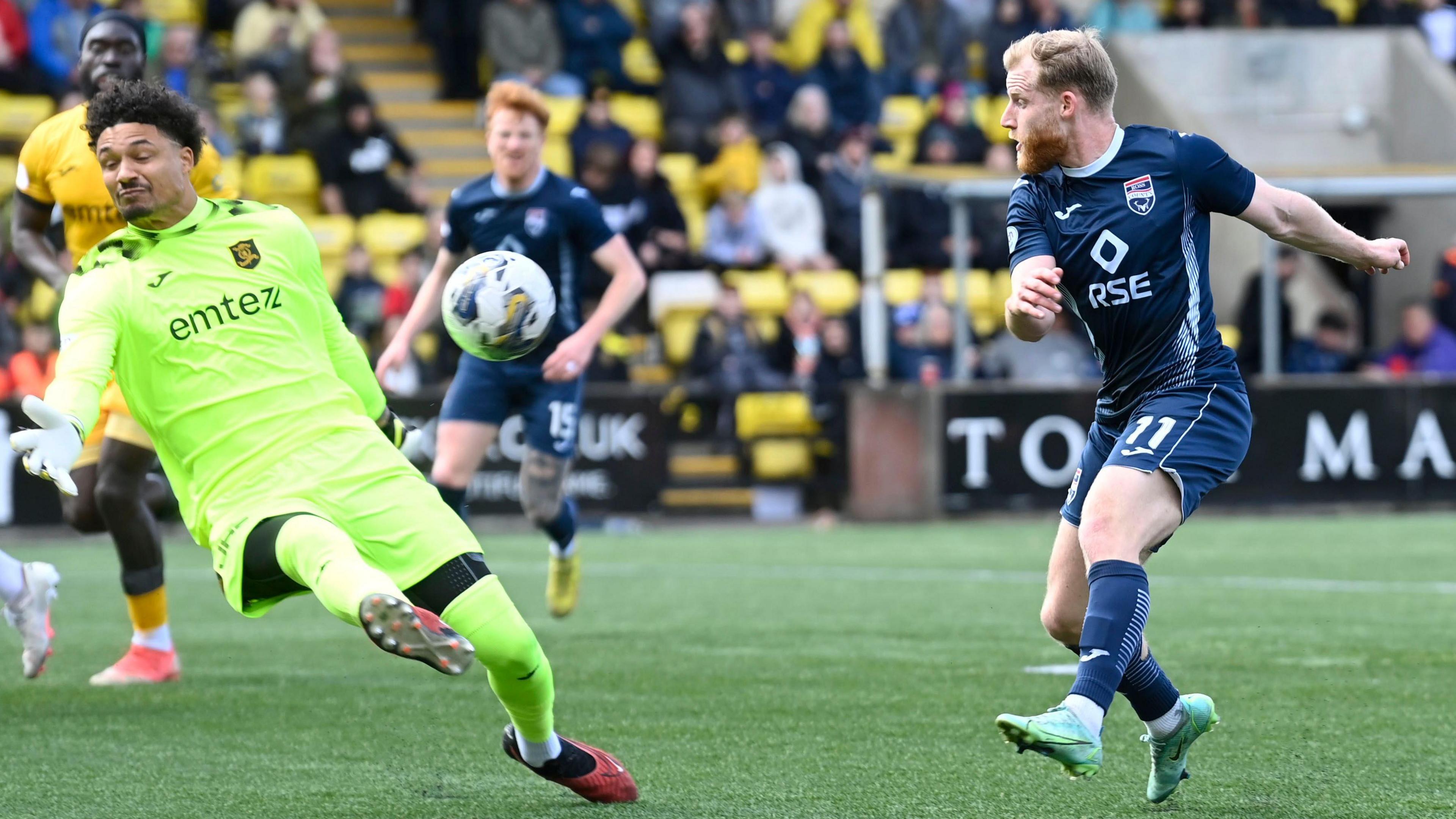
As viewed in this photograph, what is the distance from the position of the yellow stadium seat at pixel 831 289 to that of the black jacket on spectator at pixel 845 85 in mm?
2371

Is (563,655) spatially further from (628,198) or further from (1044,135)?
(628,198)

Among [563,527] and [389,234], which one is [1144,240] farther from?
[389,234]

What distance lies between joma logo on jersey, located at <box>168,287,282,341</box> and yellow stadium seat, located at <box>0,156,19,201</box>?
1314cm

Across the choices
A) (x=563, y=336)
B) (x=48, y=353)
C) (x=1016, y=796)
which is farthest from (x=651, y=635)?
(x=48, y=353)

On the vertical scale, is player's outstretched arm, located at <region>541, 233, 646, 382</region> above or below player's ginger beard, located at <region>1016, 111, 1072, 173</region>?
below

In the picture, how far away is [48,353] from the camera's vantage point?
15.8 metres

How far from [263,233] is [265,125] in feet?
44.9

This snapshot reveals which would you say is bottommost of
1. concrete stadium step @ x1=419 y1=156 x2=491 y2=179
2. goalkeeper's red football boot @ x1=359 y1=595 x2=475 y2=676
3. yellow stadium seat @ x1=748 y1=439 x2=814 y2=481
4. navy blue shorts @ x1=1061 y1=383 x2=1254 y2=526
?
yellow stadium seat @ x1=748 y1=439 x2=814 y2=481

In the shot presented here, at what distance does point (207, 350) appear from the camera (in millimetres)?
4996

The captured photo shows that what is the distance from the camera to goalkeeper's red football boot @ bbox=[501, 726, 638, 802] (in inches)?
199

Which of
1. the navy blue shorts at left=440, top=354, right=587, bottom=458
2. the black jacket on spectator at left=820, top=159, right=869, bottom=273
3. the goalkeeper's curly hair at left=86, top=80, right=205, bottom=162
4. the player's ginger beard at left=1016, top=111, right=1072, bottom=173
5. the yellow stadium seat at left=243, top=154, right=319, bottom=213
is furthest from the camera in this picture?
the black jacket on spectator at left=820, top=159, right=869, bottom=273

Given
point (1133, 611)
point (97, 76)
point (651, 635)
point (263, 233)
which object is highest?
point (97, 76)

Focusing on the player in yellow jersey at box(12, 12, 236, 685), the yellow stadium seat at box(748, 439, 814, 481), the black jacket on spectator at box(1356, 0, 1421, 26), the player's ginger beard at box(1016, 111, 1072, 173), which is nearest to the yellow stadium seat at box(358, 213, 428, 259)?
the yellow stadium seat at box(748, 439, 814, 481)

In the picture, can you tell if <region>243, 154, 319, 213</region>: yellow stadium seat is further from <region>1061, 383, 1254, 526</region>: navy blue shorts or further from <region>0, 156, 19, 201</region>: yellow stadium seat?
<region>1061, 383, 1254, 526</region>: navy blue shorts
